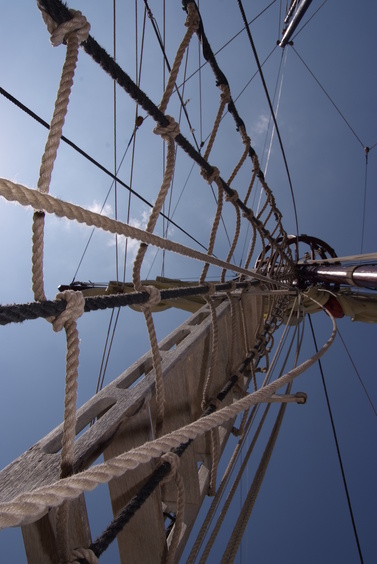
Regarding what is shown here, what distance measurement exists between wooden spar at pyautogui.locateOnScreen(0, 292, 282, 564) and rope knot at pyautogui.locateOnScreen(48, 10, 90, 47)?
1076 mm

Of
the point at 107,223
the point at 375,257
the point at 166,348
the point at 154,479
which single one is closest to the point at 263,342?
the point at 375,257

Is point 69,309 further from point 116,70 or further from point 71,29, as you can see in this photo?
point 116,70

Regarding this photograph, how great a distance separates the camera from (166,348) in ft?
6.04

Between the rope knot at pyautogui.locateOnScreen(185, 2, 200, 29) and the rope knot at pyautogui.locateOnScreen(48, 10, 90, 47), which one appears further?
the rope knot at pyautogui.locateOnScreen(185, 2, 200, 29)

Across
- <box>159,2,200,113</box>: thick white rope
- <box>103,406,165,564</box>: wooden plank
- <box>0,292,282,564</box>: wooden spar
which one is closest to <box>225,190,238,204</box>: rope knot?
<box>0,292,282,564</box>: wooden spar

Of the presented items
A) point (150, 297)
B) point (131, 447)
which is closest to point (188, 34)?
point (150, 297)

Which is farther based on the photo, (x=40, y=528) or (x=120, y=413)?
(x=120, y=413)

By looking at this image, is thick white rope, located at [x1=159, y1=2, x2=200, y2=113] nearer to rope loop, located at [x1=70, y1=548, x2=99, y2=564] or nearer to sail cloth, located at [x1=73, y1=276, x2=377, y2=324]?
rope loop, located at [x1=70, y1=548, x2=99, y2=564]

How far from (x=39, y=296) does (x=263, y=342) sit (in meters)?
2.70

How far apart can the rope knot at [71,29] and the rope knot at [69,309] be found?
0.64 metres

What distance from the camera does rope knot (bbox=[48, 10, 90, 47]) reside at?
914mm

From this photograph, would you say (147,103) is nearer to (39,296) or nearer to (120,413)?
(39,296)

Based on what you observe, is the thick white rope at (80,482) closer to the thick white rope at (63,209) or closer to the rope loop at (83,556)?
the rope loop at (83,556)

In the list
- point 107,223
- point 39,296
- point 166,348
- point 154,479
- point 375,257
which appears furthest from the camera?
point 375,257
